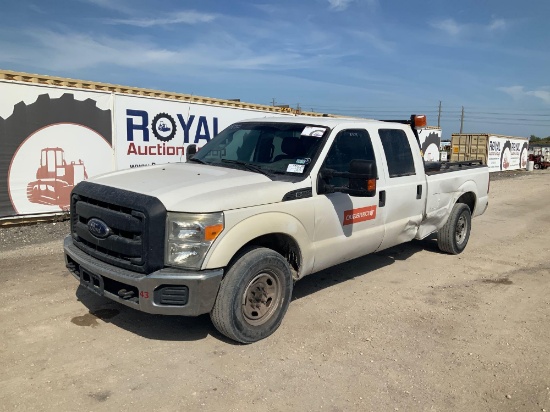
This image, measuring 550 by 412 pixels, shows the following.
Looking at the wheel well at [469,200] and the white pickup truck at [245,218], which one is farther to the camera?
the wheel well at [469,200]

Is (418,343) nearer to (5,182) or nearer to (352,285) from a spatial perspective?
(352,285)

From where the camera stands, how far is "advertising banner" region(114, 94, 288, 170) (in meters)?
9.89

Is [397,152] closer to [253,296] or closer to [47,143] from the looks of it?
[253,296]

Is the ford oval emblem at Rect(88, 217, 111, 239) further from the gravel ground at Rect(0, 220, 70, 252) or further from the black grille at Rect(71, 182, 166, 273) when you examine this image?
the gravel ground at Rect(0, 220, 70, 252)

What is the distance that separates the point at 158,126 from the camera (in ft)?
34.8

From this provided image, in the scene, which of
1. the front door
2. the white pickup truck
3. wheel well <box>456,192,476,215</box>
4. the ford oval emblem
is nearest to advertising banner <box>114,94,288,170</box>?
the white pickup truck

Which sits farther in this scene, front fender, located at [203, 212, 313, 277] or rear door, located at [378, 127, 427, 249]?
rear door, located at [378, 127, 427, 249]

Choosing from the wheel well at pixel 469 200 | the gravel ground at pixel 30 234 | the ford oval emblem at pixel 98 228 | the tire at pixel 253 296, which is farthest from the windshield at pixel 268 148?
the gravel ground at pixel 30 234

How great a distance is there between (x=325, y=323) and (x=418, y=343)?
857 millimetres

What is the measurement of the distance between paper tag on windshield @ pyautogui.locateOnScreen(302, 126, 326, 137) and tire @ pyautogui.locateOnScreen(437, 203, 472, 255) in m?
3.16

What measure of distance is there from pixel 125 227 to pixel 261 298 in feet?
4.23

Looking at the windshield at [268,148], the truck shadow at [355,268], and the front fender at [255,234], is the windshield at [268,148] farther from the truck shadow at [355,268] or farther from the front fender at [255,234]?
the truck shadow at [355,268]

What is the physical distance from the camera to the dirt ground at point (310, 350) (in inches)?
121

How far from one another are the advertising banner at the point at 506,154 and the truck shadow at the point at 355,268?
889 inches
